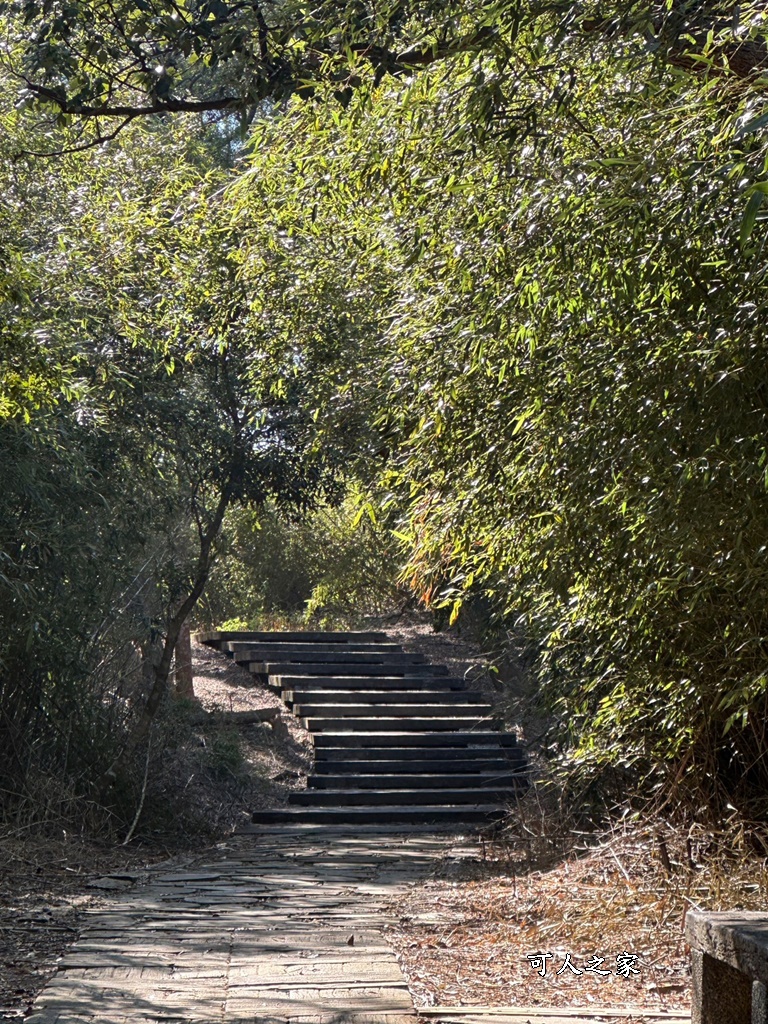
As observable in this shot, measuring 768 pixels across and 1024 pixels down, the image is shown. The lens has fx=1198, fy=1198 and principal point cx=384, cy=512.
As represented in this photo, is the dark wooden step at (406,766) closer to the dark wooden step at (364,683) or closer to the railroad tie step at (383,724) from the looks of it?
the railroad tie step at (383,724)

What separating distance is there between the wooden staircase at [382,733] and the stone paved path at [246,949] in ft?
6.23

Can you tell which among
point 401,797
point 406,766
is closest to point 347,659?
point 406,766

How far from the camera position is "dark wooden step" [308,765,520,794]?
430 inches

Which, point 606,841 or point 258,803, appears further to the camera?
point 258,803

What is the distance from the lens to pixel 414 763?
11359 millimetres

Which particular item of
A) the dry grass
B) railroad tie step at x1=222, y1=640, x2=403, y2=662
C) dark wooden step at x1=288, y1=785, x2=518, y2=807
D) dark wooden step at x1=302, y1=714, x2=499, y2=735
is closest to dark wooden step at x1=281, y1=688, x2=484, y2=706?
dark wooden step at x1=302, y1=714, x2=499, y2=735

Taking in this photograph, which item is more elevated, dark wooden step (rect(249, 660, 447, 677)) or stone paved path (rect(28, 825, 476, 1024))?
dark wooden step (rect(249, 660, 447, 677))

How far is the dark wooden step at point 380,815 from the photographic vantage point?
9828 mm

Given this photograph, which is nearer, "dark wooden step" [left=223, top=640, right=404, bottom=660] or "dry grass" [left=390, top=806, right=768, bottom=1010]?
"dry grass" [left=390, top=806, right=768, bottom=1010]

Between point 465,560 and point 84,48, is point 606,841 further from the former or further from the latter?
point 84,48

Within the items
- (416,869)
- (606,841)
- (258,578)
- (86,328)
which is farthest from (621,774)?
(258,578)

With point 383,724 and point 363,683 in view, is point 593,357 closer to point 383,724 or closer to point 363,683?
point 383,724

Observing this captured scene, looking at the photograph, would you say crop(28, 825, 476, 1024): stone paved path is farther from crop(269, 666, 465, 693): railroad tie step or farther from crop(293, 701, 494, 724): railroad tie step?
crop(269, 666, 465, 693): railroad tie step

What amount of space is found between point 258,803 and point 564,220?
27.0 ft
